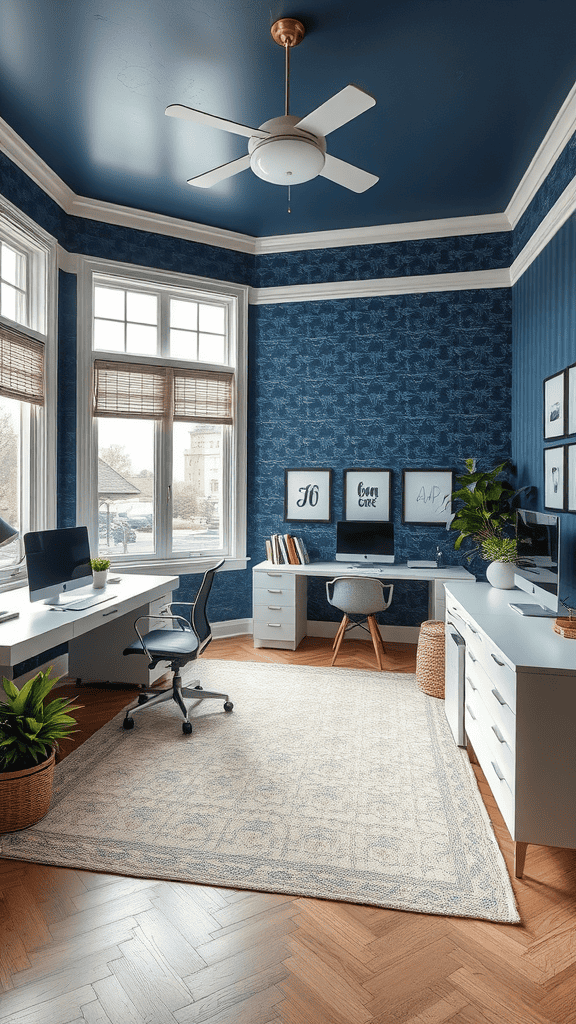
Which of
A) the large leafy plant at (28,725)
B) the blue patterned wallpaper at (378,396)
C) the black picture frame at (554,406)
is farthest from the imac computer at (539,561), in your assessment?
the large leafy plant at (28,725)

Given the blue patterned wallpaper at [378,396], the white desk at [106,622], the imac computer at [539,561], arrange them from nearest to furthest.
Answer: the imac computer at [539,561] < the white desk at [106,622] < the blue patterned wallpaper at [378,396]

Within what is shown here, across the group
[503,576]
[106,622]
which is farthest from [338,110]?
[106,622]

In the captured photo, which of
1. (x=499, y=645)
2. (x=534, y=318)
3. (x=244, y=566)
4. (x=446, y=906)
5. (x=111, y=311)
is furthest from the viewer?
(x=244, y=566)

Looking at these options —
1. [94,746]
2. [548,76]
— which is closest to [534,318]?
[548,76]

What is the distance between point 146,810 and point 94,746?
77 cm

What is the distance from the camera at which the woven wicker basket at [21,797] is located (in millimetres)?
2312

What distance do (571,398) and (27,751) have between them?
10.9ft

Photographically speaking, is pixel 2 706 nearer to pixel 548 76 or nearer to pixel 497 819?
pixel 497 819

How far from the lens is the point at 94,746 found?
3.11 meters

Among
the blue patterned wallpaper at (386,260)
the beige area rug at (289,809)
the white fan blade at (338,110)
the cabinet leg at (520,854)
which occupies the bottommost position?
the beige area rug at (289,809)

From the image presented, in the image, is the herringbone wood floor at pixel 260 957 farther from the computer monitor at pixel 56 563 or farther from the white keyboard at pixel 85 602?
the computer monitor at pixel 56 563

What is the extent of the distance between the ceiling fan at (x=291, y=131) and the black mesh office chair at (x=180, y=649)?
210 cm

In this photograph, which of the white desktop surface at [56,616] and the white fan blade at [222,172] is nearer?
the white desktop surface at [56,616]

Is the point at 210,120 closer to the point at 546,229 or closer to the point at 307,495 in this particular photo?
the point at 546,229
